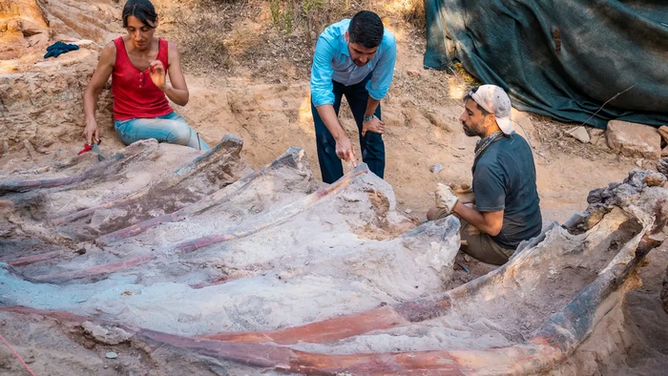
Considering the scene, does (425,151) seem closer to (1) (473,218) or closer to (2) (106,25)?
(1) (473,218)

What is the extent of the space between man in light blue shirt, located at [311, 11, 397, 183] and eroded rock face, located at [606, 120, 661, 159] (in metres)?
2.89

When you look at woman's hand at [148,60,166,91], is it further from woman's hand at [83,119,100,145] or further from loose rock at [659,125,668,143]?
loose rock at [659,125,668,143]

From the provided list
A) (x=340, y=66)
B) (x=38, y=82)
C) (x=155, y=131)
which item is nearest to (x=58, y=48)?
(x=38, y=82)

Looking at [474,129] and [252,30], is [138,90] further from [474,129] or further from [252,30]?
[252,30]

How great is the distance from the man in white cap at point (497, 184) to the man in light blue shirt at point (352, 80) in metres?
0.66

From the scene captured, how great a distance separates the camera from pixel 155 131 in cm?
384

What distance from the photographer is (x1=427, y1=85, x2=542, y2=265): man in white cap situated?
9.93ft

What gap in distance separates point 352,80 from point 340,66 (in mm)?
161

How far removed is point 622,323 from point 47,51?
3.96 metres

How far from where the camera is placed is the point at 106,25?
5344 millimetres

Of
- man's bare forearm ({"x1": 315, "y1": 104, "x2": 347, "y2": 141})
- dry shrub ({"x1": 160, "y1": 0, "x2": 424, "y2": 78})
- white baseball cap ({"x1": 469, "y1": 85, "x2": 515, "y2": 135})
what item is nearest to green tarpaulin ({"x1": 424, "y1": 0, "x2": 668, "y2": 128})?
dry shrub ({"x1": 160, "y1": 0, "x2": 424, "y2": 78})

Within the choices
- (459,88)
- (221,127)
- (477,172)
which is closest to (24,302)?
(477,172)

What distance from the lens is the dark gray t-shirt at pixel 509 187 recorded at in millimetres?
3010

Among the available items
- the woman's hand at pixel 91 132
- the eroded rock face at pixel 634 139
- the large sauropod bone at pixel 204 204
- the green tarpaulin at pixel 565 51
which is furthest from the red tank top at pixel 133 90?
the eroded rock face at pixel 634 139
